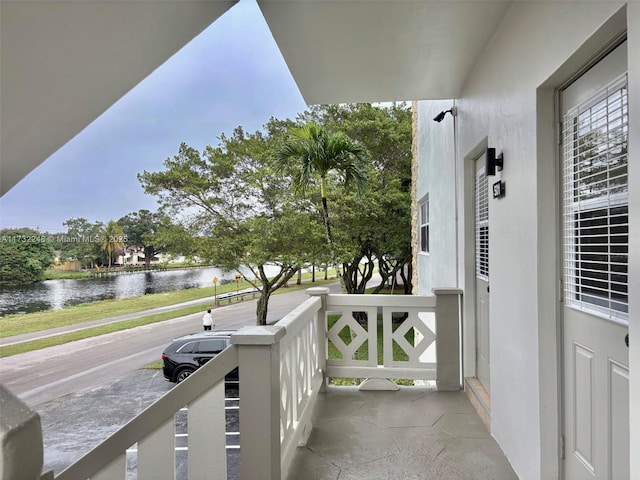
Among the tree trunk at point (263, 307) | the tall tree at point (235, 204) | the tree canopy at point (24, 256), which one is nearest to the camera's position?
the tree canopy at point (24, 256)

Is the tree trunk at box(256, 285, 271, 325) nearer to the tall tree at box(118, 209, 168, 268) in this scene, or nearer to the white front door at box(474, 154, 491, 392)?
the tall tree at box(118, 209, 168, 268)

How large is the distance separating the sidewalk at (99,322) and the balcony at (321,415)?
1007cm

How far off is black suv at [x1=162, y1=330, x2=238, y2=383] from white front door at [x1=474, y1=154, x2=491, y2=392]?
6.02 meters

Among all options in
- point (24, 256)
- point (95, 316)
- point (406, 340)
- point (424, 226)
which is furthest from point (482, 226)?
point (95, 316)

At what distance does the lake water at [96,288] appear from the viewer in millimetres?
5566

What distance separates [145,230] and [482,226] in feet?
36.5

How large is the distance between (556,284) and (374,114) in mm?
11020

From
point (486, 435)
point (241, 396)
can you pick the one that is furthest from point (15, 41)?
point (486, 435)

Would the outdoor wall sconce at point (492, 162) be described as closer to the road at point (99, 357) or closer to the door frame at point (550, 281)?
the door frame at point (550, 281)

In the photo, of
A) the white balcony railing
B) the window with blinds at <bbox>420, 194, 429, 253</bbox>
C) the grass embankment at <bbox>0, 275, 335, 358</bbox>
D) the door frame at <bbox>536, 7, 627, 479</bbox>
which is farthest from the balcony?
the grass embankment at <bbox>0, 275, 335, 358</bbox>

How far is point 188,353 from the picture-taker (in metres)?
8.43

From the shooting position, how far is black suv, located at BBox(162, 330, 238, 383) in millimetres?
7973

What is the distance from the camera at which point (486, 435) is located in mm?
2256

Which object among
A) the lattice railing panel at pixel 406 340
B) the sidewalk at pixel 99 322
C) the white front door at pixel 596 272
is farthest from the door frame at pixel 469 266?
the sidewalk at pixel 99 322
